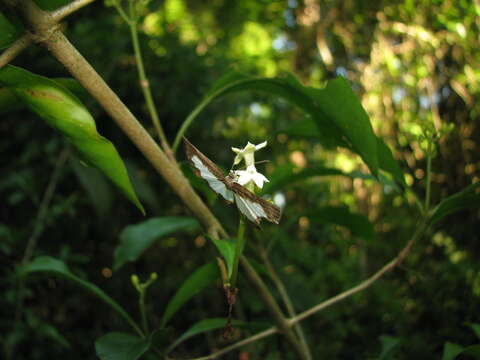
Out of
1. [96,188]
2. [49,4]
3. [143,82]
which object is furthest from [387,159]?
[96,188]

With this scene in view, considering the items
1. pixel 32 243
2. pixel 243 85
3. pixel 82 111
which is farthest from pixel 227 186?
pixel 32 243

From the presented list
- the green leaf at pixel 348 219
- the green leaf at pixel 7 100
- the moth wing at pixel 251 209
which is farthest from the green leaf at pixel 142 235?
the moth wing at pixel 251 209

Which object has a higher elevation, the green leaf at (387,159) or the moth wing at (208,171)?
the moth wing at (208,171)

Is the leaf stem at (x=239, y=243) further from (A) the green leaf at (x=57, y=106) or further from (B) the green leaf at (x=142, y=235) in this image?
(B) the green leaf at (x=142, y=235)

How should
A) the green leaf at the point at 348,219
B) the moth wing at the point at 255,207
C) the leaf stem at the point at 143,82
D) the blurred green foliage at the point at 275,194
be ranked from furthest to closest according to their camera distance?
the blurred green foliage at the point at 275,194, the green leaf at the point at 348,219, the leaf stem at the point at 143,82, the moth wing at the point at 255,207

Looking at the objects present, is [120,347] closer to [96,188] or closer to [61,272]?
[61,272]

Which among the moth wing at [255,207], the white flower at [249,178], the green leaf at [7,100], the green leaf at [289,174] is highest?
the green leaf at [7,100]

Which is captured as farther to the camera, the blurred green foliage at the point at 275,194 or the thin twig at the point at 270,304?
the blurred green foliage at the point at 275,194
